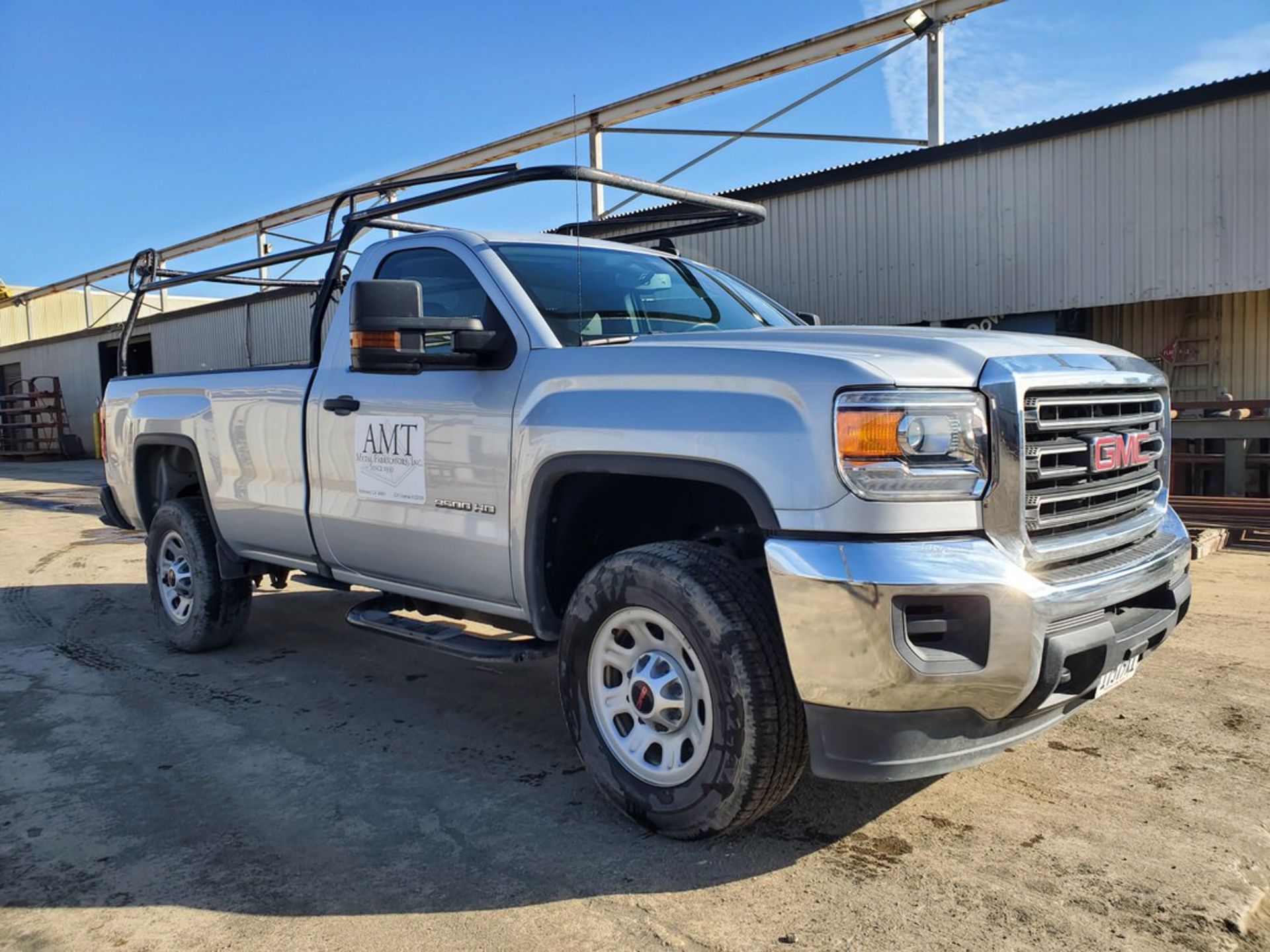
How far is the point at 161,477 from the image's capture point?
623 centimetres

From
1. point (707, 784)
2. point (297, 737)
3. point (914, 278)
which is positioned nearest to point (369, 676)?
point (297, 737)

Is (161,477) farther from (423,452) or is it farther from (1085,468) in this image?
(1085,468)

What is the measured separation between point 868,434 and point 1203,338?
12601mm

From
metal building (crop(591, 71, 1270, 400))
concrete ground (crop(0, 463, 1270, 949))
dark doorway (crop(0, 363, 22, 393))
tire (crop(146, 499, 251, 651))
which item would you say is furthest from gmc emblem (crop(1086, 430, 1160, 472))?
dark doorway (crop(0, 363, 22, 393))

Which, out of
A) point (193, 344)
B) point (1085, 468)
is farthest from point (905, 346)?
point (193, 344)

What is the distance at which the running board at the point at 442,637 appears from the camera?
372 centimetres

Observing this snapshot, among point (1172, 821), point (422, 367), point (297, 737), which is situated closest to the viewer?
point (1172, 821)

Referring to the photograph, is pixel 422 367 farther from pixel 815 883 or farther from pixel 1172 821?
pixel 1172 821

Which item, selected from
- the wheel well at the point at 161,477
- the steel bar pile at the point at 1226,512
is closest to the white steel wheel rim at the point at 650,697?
the wheel well at the point at 161,477

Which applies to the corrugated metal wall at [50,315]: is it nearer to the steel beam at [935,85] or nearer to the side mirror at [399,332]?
the steel beam at [935,85]

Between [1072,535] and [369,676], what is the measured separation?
3620 mm

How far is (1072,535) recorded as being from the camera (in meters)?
2.97

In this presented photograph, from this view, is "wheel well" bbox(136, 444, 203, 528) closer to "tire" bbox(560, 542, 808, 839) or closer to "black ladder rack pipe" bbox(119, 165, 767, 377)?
"black ladder rack pipe" bbox(119, 165, 767, 377)

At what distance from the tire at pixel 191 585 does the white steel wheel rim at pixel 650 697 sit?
3.15 m
